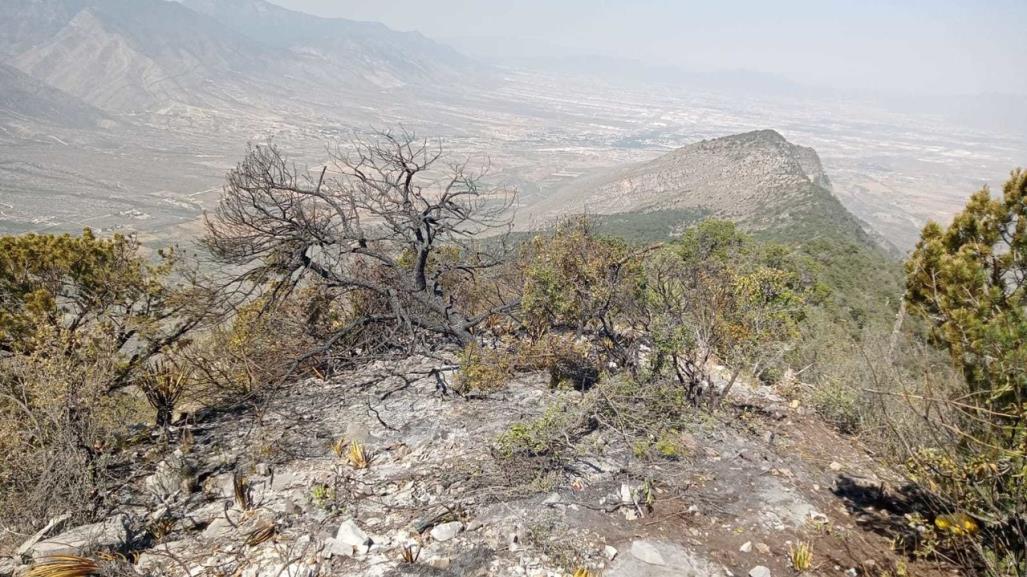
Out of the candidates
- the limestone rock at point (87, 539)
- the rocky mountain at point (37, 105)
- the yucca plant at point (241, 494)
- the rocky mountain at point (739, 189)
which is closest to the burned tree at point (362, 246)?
the yucca plant at point (241, 494)

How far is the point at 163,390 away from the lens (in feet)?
23.0

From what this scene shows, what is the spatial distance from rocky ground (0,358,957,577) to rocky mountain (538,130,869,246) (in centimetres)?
3305

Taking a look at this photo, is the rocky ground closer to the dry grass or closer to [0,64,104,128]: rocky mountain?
the dry grass

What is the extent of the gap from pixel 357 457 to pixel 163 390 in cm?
299

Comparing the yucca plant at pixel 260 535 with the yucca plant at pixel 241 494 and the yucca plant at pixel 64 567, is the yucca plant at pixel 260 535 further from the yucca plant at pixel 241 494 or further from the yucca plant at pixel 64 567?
the yucca plant at pixel 64 567

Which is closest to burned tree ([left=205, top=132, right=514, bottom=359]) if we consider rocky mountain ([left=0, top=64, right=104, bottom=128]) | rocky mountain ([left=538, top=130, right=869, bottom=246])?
rocky mountain ([left=538, top=130, right=869, bottom=246])

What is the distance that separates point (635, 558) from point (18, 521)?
491 cm

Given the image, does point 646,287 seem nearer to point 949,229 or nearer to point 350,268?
point 949,229

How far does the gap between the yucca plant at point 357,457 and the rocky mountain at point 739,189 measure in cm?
3489

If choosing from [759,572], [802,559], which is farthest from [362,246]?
[802,559]

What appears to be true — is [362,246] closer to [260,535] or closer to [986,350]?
[260,535]

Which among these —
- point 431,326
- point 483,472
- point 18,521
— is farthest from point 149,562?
point 431,326

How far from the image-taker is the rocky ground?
436cm

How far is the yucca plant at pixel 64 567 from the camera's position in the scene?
152 inches
